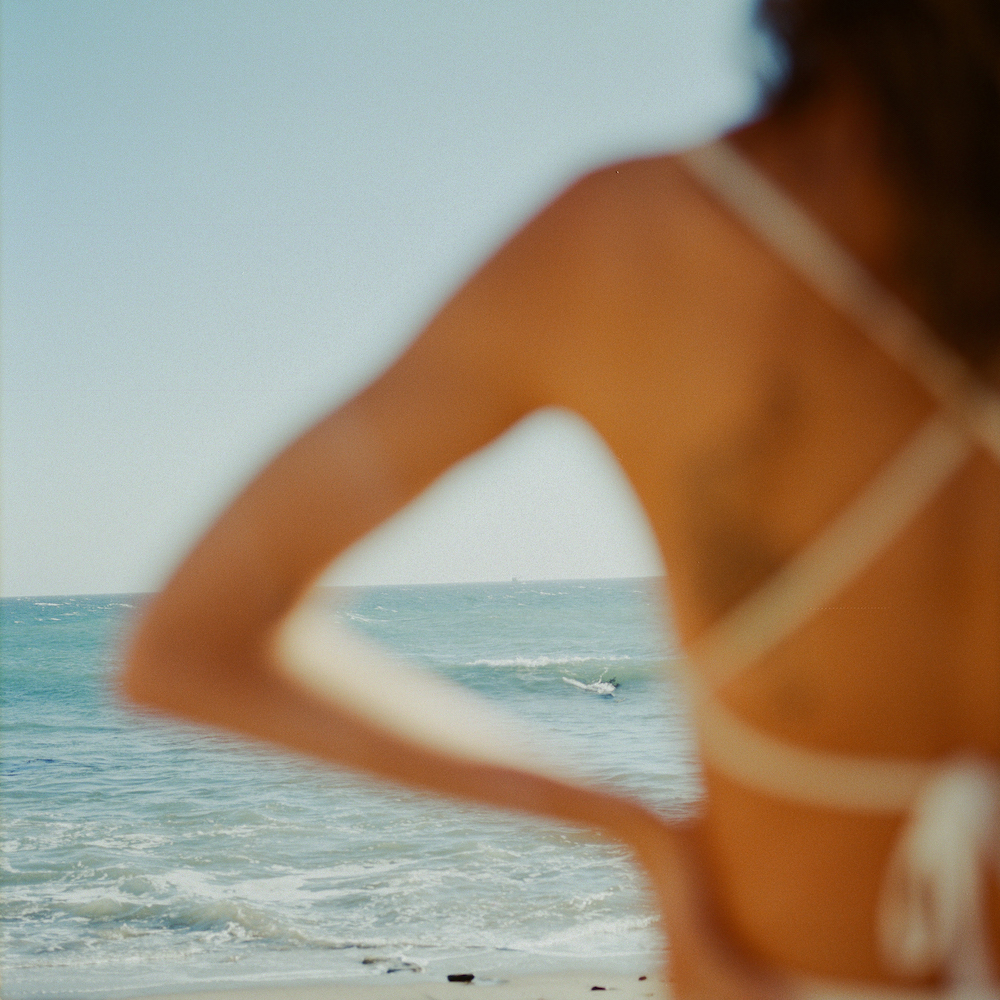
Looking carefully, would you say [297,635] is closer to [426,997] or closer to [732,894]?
[732,894]

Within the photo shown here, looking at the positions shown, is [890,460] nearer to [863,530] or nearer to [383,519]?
[863,530]

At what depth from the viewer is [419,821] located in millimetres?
13344

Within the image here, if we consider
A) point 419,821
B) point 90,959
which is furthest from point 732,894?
point 419,821

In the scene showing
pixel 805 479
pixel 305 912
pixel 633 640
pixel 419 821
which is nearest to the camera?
pixel 805 479

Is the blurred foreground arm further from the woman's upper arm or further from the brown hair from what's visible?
the brown hair

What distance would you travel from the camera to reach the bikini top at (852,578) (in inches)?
20.9

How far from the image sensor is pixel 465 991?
25.3 ft

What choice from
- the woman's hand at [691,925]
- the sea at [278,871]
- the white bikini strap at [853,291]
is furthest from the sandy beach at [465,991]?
the white bikini strap at [853,291]

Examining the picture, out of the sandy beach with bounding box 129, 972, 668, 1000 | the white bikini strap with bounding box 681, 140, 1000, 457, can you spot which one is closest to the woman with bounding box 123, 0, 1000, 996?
the white bikini strap with bounding box 681, 140, 1000, 457

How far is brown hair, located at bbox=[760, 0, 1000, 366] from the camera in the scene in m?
0.55

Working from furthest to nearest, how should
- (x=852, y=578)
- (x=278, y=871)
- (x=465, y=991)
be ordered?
(x=278, y=871), (x=465, y=991), (x=852, y=578)

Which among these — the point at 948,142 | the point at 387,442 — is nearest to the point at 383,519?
the point at 387,442

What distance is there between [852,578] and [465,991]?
8141 millimetres

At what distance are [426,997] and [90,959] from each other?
11.0 feet
